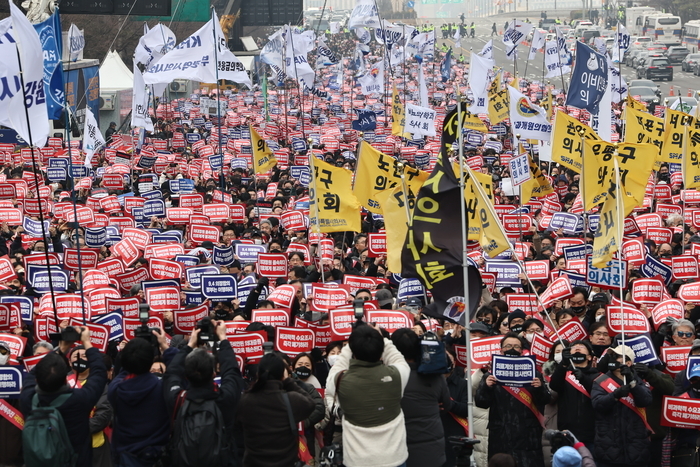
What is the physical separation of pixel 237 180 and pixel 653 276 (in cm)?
1042

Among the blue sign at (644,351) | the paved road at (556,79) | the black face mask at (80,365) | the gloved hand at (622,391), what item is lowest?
the paved road at (556,79)

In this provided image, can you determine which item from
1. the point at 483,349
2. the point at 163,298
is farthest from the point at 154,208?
the point at 483,349

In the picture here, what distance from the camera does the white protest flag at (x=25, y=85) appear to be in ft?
28.7

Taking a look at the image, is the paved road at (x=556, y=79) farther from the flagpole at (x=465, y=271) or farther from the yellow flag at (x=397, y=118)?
the flagpole at (x=465, y=271)

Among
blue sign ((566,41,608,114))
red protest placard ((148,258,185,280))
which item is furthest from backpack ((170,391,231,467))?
blue sign ((566,41,608,114))

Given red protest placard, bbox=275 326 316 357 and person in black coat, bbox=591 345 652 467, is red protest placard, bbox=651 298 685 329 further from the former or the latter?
red protest placard, bbox=275 326 316 357

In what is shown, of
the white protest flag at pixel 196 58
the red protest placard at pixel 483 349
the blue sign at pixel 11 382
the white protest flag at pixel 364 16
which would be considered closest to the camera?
the blue sign at pixel 11 382

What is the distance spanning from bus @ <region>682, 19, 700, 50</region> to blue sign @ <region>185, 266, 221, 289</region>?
61.7m

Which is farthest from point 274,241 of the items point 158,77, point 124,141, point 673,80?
point 673,80

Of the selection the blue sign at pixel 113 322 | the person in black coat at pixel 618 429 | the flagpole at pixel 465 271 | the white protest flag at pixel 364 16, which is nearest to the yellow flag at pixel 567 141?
the blue sign at pixel 113 322

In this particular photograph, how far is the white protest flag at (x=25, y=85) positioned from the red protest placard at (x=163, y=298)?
1.85m

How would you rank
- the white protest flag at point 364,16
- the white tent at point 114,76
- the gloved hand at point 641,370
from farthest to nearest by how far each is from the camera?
the white tent at point 114,76 → the white protest flag at point 364,16 → the gloved hand at point 641,370

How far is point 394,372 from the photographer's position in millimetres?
5887

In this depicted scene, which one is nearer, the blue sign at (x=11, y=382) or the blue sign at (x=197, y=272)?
the blue sign at (x=11, y=382)
